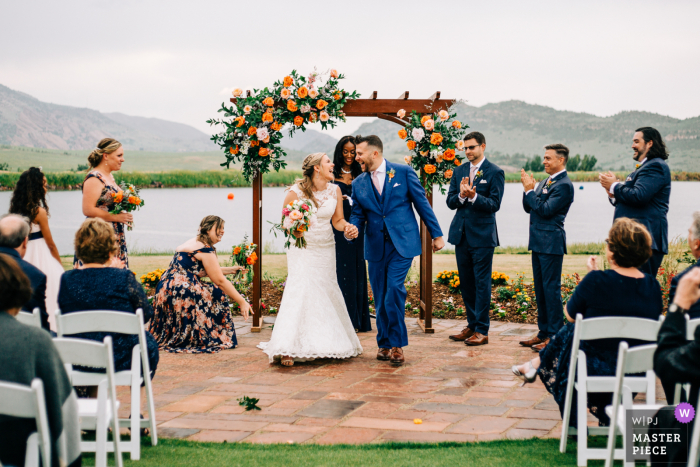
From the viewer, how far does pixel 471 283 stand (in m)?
6.41

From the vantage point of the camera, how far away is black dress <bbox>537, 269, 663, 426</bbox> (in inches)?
131

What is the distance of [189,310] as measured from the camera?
595 centimetres

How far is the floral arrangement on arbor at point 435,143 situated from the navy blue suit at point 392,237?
916 mm

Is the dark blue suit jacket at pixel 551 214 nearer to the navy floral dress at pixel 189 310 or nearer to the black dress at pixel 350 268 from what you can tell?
the black dress at pixel 350 268

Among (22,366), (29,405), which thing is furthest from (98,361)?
(29,405)

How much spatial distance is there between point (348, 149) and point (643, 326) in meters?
4.00

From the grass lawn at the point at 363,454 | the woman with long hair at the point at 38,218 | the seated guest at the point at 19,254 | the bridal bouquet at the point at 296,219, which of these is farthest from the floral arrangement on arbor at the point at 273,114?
the grass lawn at the point at 363,454

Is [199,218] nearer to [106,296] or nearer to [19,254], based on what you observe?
[19,254]

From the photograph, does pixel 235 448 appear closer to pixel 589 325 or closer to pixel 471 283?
pixel 589 325

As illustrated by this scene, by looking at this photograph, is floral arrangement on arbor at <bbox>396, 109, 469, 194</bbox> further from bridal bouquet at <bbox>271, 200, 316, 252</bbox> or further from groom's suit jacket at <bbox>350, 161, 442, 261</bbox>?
bridal bouquet at <bbox>271, 200, 316, 252</bbox>

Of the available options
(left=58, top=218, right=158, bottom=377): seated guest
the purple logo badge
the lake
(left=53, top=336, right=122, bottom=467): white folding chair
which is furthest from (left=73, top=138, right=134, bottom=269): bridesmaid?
the lake

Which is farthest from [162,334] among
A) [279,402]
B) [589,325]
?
[589,325]

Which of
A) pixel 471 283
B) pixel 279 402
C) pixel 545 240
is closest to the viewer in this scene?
pixel 279 402

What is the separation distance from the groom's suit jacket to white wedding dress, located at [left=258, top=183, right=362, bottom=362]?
36 cm
